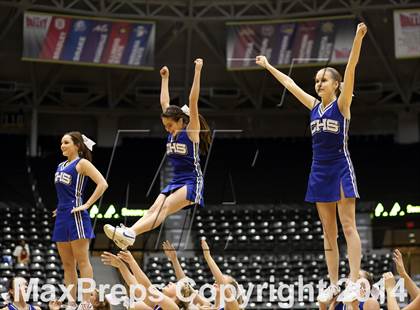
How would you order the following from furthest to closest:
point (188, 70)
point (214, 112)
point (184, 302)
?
point (214, 112), point (188, 70), point (184, 302)

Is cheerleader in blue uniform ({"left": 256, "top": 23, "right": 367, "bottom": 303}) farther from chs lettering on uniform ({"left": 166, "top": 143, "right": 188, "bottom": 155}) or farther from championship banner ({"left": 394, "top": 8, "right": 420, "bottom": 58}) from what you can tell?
championship banner ({"left": 394, "top": 8, "right": 420, "bottom": 58})

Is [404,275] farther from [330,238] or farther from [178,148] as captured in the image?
[178,148]

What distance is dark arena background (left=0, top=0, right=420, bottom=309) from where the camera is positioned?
17.7 m

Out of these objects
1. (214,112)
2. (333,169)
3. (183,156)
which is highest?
(214,112)

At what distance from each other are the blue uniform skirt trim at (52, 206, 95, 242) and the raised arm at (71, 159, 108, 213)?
0.08 metres

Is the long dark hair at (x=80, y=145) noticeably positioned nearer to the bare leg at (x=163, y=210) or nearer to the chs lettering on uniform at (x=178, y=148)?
the chs lettering on uniform at (x=178, y=148)

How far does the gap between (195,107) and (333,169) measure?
4.66 ft

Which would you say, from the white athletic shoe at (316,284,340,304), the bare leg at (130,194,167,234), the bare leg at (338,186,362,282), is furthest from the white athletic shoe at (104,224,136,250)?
the bare leg at (338,186,362,282)

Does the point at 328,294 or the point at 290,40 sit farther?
the point at 290,40

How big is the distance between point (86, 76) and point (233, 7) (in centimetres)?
487

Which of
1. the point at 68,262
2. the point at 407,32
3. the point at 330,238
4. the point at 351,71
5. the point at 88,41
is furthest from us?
the point at 88,41

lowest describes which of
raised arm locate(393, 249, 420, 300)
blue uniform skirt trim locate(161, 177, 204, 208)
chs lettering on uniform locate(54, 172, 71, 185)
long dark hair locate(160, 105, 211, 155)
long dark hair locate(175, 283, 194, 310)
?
long dark hair locate(175, 283, 194, 310)

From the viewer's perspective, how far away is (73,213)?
314 inches

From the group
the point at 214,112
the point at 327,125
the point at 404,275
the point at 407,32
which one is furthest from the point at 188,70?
the point at 404,275
